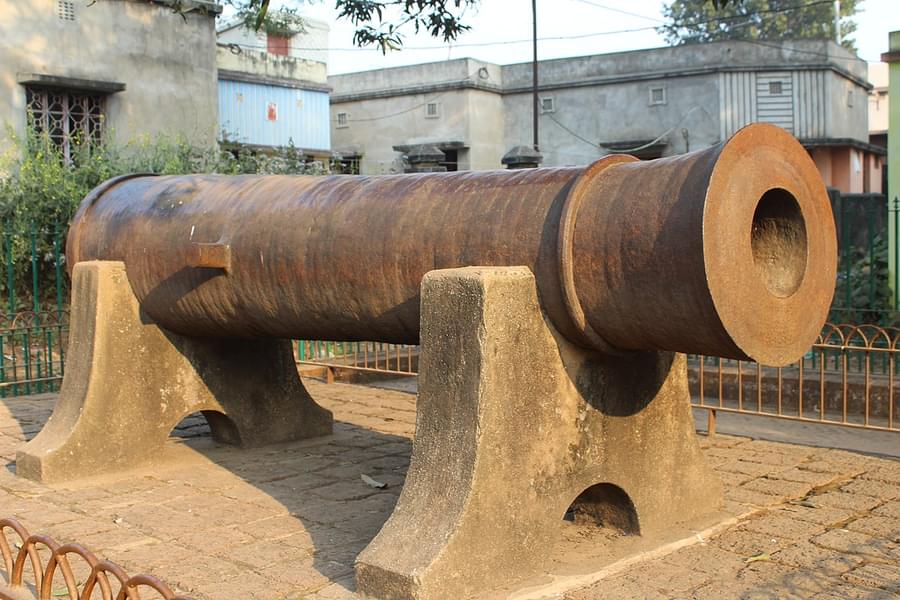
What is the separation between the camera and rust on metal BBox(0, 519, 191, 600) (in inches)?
114

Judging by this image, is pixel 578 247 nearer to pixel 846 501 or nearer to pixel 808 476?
pixel 846 501

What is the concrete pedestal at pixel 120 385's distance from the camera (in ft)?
18.0

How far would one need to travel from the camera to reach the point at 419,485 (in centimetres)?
374

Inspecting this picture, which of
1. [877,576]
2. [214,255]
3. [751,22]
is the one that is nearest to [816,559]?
[877,576]

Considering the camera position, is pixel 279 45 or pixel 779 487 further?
pixel 279 45

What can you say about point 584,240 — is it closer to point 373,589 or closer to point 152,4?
point 373,589

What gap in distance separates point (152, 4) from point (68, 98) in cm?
211

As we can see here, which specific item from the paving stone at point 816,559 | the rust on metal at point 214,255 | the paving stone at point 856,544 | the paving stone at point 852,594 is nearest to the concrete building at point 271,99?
the rust on metal at point 214,255

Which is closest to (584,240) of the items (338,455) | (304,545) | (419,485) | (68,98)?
(419,485)

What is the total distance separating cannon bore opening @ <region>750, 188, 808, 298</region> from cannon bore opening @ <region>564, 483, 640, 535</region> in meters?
1.07

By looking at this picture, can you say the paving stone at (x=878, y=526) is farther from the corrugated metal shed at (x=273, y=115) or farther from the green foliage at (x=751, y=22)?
the green foliage at (x=751, y=22)

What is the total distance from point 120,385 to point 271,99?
16.2 meters

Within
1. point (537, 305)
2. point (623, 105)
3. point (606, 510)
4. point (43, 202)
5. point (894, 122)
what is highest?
point (623, 105)

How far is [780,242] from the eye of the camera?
3.81 m
